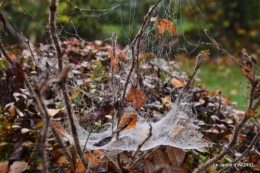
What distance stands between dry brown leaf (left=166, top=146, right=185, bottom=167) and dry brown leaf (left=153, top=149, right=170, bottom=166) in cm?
2

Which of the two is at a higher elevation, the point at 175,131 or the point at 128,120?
the point at 128,120

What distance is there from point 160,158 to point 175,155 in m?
0.07

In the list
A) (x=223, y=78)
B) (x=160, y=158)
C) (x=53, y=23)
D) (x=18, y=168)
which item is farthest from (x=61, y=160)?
(x=223, y=78)

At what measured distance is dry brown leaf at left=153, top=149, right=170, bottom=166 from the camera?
1566 mm

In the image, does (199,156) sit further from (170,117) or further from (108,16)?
(108,16)

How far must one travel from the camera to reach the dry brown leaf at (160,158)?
61.7 inches

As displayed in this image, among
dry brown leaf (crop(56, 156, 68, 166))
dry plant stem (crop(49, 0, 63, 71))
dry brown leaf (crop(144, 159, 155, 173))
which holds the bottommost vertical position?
dry brown leaf (crop(56, 156, 68, 166))

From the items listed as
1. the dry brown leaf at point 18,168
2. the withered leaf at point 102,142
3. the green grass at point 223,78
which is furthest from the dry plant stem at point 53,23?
the green grass at point 223,78

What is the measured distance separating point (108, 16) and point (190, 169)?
878cm

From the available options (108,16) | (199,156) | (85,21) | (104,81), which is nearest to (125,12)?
(108,16)

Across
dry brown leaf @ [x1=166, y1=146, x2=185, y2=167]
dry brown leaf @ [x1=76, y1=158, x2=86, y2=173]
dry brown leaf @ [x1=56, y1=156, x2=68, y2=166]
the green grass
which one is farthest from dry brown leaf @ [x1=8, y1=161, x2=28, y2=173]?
the green grass

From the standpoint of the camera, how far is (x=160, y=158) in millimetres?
1581

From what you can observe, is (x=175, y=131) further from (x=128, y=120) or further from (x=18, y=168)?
(x=18, y=168)

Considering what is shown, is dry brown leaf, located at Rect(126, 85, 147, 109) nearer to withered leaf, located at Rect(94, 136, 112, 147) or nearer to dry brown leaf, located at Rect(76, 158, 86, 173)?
withered leaf, located at Rect(94, 136, 112, 147)
